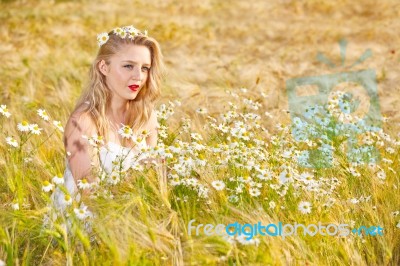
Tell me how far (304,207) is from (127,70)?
1512 millimetres


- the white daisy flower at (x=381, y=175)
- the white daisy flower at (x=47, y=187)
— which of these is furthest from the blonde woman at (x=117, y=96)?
the white daisy flower at (x=381, y=175)

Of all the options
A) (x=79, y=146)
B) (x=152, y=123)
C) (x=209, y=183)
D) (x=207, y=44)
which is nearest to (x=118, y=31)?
(x=152, y=123)

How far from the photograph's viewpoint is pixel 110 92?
3.78 metres

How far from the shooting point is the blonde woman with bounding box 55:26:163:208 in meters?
3.49

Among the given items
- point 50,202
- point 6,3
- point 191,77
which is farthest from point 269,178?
point 6,3

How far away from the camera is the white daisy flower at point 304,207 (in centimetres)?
269

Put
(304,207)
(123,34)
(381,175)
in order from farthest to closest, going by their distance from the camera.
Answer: (123,34) < (381,175) < (304,207)

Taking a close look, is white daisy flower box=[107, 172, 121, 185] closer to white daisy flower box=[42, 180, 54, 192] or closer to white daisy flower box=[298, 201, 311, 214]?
white daisy flower box=[42, 180, 54, 192]

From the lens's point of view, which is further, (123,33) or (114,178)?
(123,33)

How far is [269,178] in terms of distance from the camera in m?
2.84

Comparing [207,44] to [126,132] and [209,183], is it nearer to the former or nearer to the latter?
[126,132]

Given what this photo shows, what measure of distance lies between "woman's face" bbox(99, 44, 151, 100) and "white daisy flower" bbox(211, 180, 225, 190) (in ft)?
3.77

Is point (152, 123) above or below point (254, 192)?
above

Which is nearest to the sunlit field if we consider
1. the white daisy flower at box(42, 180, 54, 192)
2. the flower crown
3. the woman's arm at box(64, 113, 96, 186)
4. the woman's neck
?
the white daisy flower at box(42, 180, 54, 192)
